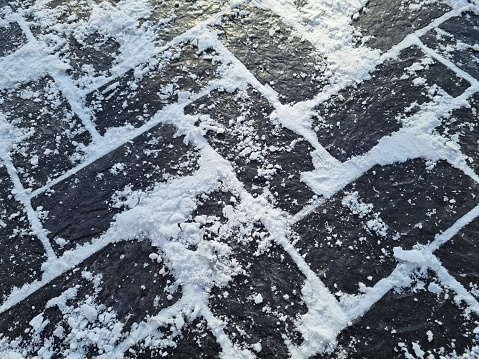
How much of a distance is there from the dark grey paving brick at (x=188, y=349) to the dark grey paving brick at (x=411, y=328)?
420mm

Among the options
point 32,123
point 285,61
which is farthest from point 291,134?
point 32,123

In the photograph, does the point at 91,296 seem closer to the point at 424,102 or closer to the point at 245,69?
the point at 245,69

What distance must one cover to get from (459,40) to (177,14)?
1.68 meters

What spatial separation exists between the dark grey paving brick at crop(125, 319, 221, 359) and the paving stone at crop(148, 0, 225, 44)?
1748 mm

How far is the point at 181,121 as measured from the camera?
8.34 feet

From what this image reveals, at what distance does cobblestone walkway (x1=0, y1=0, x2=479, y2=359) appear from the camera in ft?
6.50

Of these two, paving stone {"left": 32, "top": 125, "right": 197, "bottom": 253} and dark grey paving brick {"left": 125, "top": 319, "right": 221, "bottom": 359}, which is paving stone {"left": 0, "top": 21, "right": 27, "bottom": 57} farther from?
dark grey paving brick {"left": 125, "top": 319, "right": 221, "bottom": 359}

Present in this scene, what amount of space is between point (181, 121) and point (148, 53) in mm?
558

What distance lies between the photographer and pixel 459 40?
107 inches

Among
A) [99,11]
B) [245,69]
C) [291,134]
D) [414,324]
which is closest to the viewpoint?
[414,324]

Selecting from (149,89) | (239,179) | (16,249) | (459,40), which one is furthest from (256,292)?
(459,40)

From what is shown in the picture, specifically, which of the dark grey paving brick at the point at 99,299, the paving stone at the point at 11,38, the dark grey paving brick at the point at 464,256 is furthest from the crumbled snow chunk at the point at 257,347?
the paving stone at the point at 11,38

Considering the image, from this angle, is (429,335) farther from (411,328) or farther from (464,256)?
(464,256)

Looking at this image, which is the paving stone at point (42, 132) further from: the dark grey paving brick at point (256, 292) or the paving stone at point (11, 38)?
the dark grey paving brick at point (256, 292)
